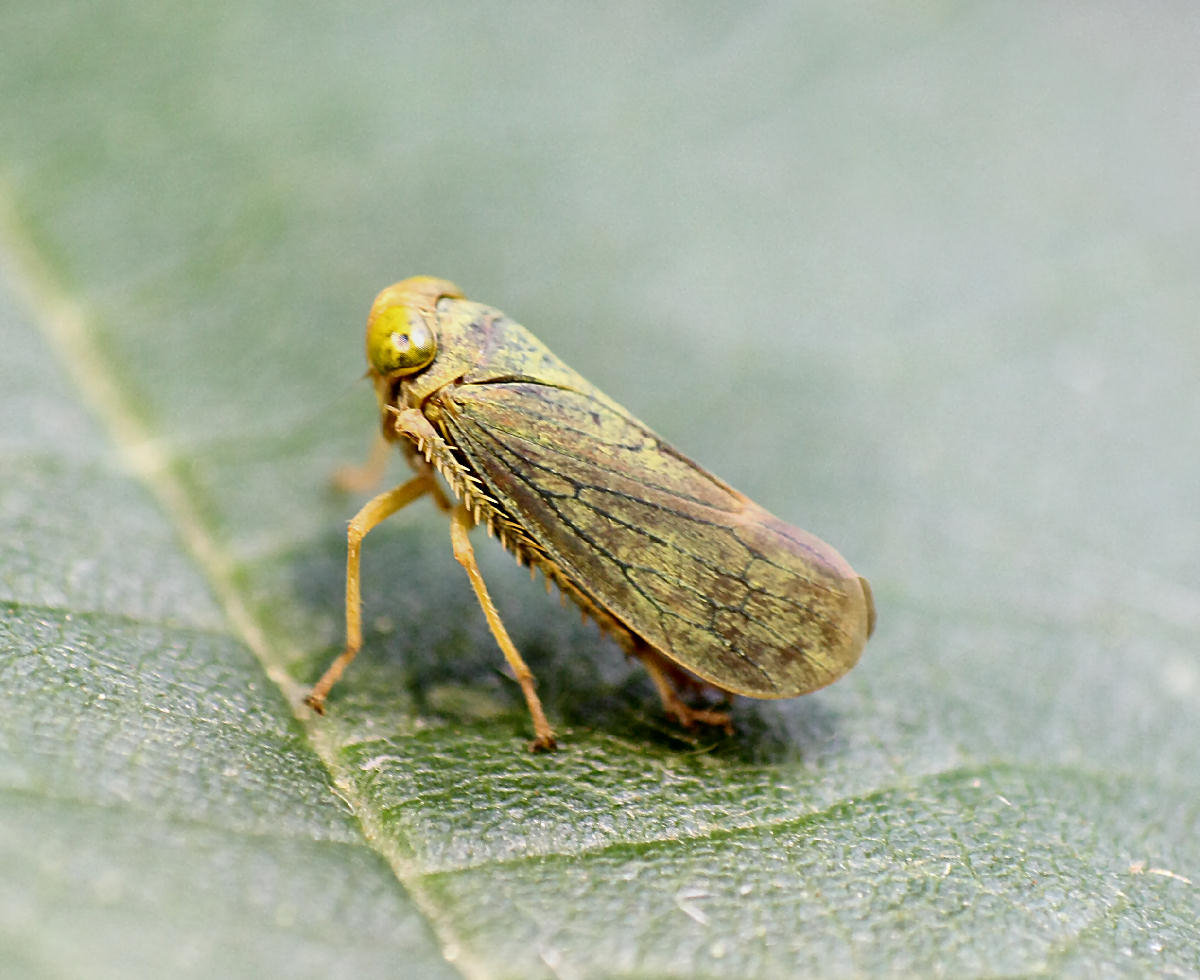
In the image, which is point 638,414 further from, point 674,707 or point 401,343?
point 674,707

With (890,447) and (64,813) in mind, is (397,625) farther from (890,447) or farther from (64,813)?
(890,447)

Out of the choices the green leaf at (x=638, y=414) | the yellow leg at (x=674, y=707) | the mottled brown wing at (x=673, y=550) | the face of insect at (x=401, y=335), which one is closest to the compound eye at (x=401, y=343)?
the face of insect at (x=401, y=335)

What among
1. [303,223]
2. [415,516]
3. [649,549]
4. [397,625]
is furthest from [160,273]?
[649,549]

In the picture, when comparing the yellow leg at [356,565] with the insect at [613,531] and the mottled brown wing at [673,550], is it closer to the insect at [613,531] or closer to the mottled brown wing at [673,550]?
the insect at [613,531]

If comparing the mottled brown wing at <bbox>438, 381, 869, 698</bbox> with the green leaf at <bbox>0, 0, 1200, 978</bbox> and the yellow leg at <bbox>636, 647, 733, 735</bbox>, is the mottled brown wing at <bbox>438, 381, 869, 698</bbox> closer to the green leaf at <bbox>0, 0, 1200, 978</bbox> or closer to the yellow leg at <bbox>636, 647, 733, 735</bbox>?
the yellow leg at <bbox>636, 647, 733, 735</bbox>

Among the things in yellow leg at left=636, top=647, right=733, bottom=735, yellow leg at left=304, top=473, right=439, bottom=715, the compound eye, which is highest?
the compound eye

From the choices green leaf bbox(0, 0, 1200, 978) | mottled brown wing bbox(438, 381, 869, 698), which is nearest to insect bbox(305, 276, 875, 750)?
mottled brown wing bbox(438, 381, 869, 698)
